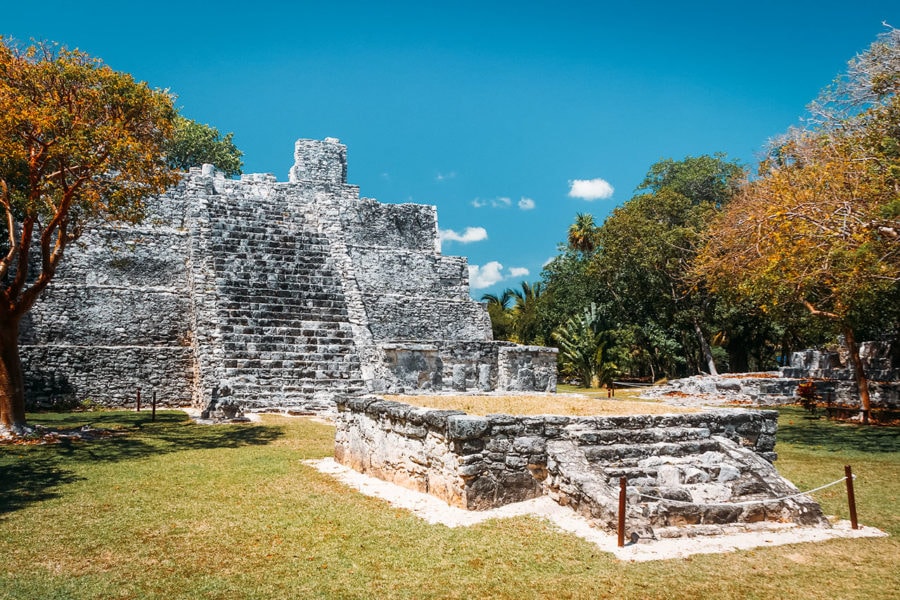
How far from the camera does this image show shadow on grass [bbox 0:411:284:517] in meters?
6.77

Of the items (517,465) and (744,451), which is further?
Result: (744,451)

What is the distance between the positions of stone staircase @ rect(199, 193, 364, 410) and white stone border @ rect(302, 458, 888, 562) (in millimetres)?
7412

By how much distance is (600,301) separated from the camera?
30.7 metres

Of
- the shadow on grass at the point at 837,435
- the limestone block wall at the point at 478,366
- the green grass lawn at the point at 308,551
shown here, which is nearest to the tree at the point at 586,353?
the shadow on grass at the point at 837,435

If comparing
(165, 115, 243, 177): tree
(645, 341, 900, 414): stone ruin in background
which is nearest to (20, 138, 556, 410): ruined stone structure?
(645, 341, 900, 414): stone ruin in background

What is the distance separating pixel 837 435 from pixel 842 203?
4976 mm

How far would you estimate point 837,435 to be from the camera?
40.5ft

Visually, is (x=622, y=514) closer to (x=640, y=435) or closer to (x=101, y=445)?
(x=640, y=435)

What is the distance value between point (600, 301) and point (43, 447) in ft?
82.9

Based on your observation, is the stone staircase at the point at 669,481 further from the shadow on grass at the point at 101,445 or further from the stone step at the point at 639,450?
the shadow on grass at the point at 101,445

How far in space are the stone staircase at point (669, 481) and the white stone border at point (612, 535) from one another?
10cm

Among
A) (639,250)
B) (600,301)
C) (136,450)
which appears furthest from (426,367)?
(600,301)

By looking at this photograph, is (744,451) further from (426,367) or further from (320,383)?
(320,383)

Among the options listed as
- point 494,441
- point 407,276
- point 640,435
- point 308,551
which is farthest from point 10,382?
point 407,276
